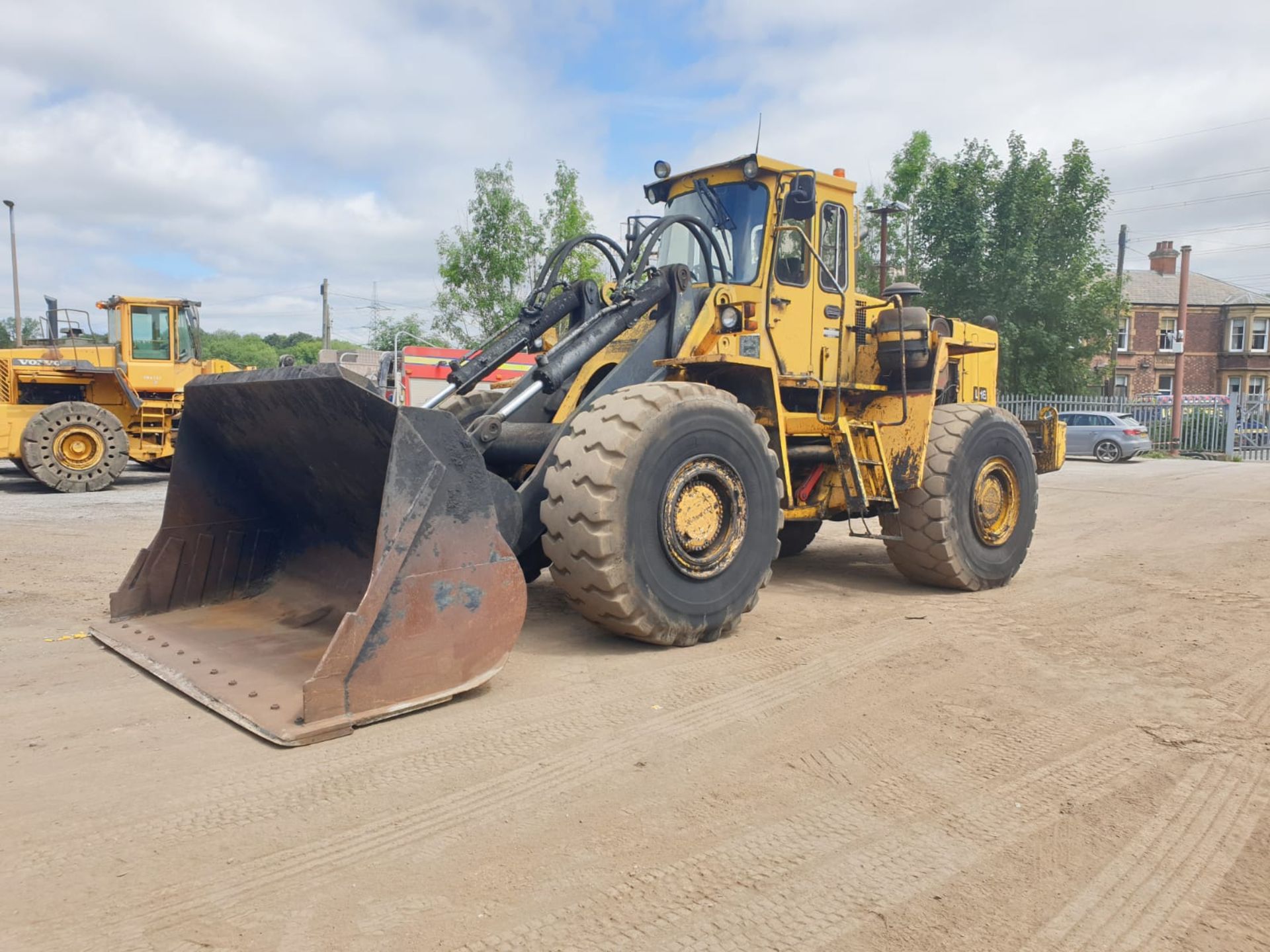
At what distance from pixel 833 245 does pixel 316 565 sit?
13.9ft

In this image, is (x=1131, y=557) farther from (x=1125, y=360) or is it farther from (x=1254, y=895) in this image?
(x=1125, y=360)

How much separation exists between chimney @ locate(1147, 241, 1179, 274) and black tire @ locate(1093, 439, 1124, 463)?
32927 millimetres

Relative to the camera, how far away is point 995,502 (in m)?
7.73

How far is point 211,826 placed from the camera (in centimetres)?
304

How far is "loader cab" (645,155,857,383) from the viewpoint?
6387 mm

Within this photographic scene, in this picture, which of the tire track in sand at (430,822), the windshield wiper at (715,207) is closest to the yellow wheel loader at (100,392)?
the windshield wiper at (715,207)

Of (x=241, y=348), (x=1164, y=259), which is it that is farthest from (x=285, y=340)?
(x=1164, y=259)

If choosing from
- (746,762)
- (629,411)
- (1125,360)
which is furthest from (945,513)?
(1125,360)

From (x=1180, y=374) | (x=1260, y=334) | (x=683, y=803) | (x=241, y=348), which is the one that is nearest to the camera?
(x=683, y=803)

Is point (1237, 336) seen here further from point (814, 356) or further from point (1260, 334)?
point (814, 356)

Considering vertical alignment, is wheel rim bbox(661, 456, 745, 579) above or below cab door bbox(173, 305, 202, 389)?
below

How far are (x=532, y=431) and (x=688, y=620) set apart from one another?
5.13ft

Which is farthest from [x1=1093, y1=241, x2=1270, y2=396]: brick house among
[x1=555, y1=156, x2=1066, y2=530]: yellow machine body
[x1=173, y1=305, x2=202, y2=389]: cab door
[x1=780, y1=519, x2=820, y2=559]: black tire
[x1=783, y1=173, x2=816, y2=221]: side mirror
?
[x1=783, y1=173, x2=816, y2=221]: side mirror

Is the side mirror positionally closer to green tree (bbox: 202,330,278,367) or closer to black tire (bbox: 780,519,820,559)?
black tire (bbox: 780,519,820,559)
